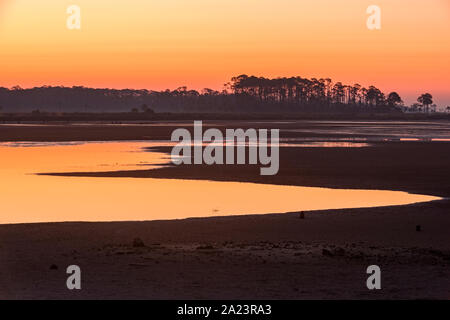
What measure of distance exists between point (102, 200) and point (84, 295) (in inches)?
544

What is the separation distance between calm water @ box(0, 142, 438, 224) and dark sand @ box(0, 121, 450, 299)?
2061 millimetres

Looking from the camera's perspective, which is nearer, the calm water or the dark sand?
the dark sand

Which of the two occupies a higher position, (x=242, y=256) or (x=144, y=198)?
(x=144, y=198)

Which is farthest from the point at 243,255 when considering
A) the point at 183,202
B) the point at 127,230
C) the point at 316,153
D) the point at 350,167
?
the point at 316,153

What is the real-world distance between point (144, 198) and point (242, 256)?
456 inches

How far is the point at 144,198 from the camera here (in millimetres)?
25516

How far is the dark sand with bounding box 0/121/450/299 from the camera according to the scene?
1170 centimetres

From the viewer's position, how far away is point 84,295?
11.3 meters

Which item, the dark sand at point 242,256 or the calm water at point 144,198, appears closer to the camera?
the dark sand at point 242,256

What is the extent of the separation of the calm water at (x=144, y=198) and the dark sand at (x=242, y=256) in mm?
2061

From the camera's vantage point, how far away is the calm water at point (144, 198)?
866 inches

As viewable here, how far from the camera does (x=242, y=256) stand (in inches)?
567

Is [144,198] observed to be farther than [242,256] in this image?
Yes
